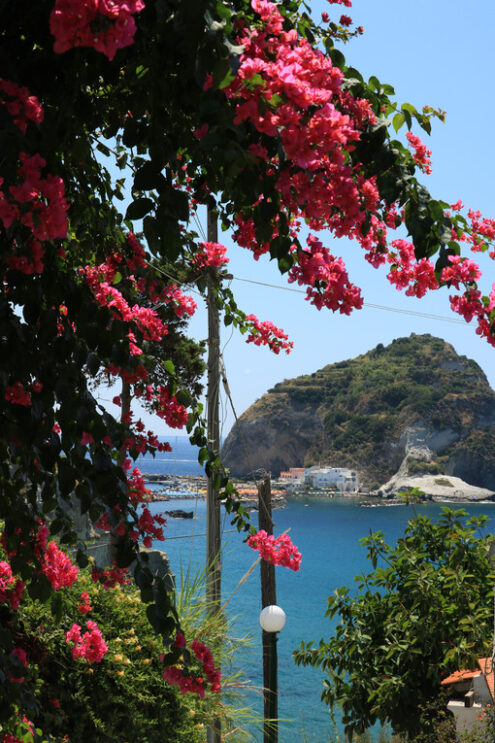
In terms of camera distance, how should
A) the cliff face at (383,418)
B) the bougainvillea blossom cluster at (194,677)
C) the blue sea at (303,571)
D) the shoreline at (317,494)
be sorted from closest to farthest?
the bougainvillea blossom cluster at (194,677), the blue sea at (303,571), the shoreline at (317,494), the cliff face at (383,418)

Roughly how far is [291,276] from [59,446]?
2.78 ft

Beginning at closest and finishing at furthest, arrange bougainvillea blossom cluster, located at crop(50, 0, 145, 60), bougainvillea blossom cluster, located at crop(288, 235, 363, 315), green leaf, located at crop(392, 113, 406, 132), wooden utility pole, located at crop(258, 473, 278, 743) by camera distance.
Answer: bougainvillea blossom cluster, located at crop(50, 0, 145, 60)
green leaf, located at crop(392, 113, 406, 132)
bougainvillea blossom cluster, located at crop(288, 235, 363, 315)
wooden utility pole, located at crop(258, 473, 278, 743)

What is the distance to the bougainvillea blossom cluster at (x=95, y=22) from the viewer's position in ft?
3.61

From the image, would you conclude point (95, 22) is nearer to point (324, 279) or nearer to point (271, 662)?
point (324, 279)

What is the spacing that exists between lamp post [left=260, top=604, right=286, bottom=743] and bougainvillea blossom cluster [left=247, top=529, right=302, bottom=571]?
3.38 metres

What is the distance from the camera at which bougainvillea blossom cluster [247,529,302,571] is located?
3.02 m

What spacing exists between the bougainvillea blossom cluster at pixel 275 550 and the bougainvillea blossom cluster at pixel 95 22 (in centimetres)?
219

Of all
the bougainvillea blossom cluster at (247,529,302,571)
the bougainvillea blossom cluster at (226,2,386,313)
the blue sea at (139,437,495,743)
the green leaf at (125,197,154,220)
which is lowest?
the blue sea at (139,437,495,743)

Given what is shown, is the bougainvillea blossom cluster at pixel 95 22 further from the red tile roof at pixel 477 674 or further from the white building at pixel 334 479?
the white building at pixel 334 479

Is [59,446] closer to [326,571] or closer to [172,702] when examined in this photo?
[172,702]

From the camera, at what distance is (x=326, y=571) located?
54531 millimetres

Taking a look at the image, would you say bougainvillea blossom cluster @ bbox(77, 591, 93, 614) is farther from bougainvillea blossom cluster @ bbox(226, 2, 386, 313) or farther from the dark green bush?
bougainvillea blossom cluster @ bbox(226, 2, 386, 313)

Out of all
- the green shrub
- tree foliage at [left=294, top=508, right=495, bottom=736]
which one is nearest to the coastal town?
tree foliage at [left=294, top=508, right=495, bottom=736]

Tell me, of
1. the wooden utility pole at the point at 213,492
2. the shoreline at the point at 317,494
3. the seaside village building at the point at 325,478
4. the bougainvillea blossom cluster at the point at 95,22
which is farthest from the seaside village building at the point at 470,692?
the seaside village building at the point at 325,478
